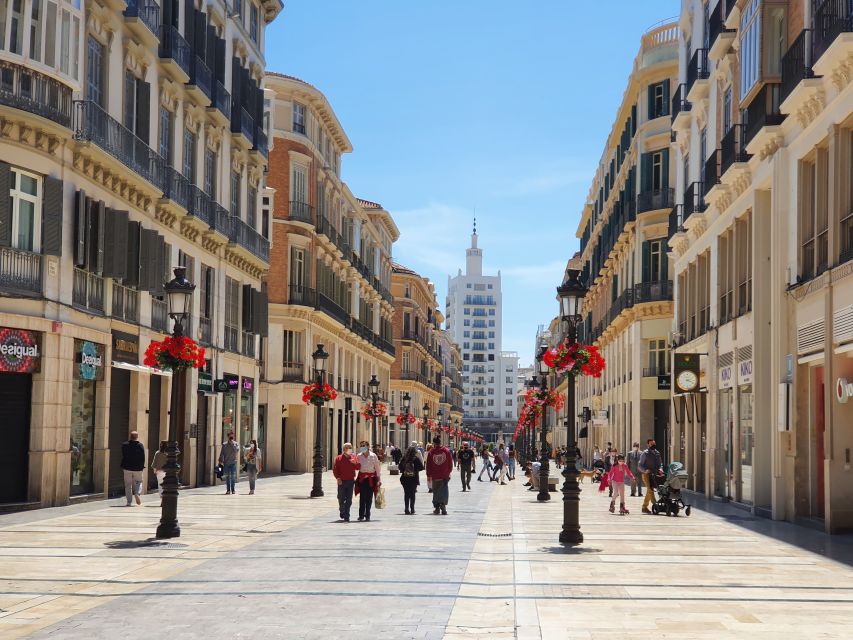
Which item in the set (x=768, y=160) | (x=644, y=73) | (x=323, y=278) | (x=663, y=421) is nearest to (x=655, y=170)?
(x=644, y=73)

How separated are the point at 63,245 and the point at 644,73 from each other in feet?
106

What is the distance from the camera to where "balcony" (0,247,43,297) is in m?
22.7

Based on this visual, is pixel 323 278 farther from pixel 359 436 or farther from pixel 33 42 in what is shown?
pixel 33 42

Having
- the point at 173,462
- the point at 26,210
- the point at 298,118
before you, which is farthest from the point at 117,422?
the point at 298,118

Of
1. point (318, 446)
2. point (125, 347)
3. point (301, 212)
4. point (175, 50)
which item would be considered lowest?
point (318, 446)

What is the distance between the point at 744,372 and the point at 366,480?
10142 millimetres

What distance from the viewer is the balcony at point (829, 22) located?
19.5 metres

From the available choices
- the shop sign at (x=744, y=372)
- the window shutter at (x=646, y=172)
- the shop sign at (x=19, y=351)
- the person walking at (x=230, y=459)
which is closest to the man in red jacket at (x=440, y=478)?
the shop sign at (x=744, y=372)

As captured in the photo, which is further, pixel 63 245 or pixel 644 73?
pixel 644 73

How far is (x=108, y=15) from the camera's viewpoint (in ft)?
89.8

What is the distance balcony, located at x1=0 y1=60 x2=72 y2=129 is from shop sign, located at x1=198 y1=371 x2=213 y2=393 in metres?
12.8

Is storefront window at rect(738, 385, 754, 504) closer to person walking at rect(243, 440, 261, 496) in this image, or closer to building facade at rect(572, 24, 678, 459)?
person walking at rect(243, 440, 261, 496)

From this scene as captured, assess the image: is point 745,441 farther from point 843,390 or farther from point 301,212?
point 301,212

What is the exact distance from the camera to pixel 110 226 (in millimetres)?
27188
